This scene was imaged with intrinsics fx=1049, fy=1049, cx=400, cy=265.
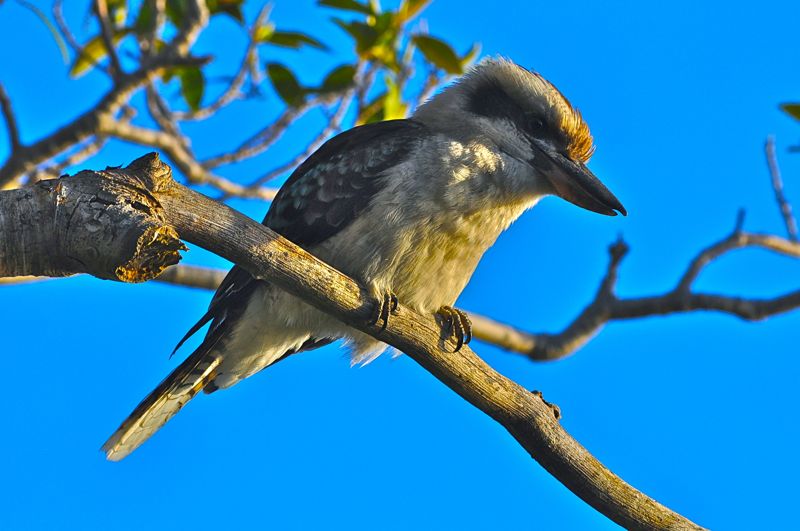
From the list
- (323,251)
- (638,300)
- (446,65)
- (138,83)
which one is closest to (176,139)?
(138,83)

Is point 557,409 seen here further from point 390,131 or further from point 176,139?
point 176,139

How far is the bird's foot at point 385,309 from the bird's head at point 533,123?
0.81 m

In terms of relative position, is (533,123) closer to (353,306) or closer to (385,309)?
(385,309)

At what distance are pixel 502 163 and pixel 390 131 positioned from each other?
1.39ft

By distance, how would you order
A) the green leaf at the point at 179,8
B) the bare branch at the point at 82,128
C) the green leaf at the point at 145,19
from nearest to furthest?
the bare branch at the point at 82,128, the green leaf at the point at 179,8, the green leaf at the point at 145,19

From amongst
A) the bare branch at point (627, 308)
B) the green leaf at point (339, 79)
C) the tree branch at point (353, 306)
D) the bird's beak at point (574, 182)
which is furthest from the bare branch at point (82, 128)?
the bare branch at point (627, 308)

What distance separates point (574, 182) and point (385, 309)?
96 centimetres

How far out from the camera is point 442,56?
4.67m

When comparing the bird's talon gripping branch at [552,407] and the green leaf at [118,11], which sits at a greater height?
the green leaf at [118,11]

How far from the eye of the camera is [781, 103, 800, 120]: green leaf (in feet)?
13.5

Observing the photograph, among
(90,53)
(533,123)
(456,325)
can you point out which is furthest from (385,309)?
(90,53)

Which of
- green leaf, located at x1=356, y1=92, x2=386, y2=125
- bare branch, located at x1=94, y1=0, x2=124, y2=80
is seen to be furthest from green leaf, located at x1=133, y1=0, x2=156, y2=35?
green leaf, located at x1=356, y1=92, x2=386, y2=125

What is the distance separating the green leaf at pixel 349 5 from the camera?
4.74m

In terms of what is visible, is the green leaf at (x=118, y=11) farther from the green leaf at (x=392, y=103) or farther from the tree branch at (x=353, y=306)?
the tree branch at (x=353, y=306)
